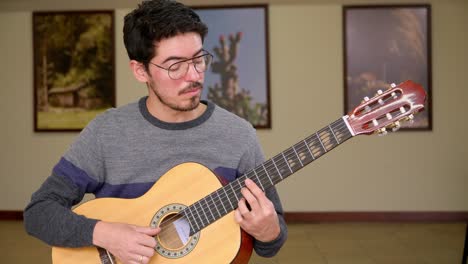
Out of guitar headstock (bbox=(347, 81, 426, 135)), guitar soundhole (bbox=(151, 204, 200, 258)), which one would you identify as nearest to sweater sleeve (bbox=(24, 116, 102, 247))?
guitar soundhole (bbox=(151, 204, 200, 258))

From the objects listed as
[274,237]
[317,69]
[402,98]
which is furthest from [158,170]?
[317,69]

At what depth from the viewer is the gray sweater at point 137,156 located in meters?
2.03

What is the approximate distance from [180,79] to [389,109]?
66 centimetres

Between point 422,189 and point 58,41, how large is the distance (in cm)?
474

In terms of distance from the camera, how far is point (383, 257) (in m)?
5.37

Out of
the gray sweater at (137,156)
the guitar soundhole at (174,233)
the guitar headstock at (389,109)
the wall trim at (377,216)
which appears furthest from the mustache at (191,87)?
the wall trim at (377,216)

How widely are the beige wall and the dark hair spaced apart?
17.2 feet

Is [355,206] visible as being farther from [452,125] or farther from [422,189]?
[452,125]

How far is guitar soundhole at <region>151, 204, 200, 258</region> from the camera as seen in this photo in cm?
190

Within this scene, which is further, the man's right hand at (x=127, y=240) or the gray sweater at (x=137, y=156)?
the gray sweater at (x=137, y=156)

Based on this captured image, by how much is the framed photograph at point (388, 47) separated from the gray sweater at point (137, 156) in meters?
5.18

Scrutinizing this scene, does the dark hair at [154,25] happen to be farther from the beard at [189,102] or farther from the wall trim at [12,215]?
the wall trim at [12,215]

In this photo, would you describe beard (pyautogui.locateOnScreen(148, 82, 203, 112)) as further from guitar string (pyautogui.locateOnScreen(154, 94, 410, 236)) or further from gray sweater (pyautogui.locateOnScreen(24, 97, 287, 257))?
guitar string (pyautogui.locateOnScreen(154, 94, 410, 236))

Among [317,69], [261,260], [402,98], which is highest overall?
[317,69]
